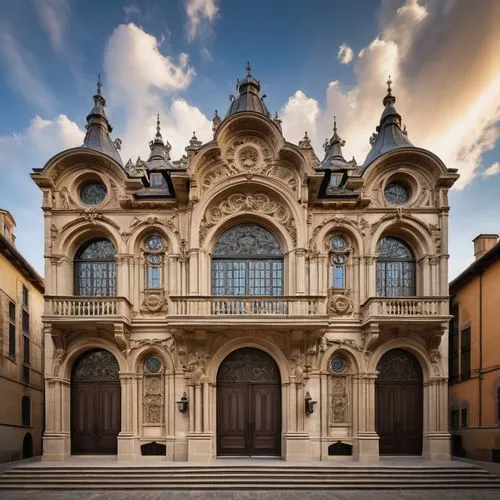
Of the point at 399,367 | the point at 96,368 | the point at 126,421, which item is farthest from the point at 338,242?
the point at 96,368

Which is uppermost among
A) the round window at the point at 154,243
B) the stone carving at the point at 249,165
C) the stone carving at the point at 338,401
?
the stone carving at the point at 249,165

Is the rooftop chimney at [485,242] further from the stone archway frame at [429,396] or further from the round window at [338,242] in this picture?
the round window at [338,242]

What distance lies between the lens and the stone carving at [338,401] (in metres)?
17.9

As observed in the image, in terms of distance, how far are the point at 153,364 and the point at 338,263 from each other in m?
9.52

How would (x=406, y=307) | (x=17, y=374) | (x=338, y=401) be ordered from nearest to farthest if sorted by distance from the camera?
(x=406, y=307) → (x=338, y=401) → (x=17, y=374)

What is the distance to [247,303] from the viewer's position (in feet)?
56.4

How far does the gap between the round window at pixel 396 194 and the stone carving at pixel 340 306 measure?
5158mm

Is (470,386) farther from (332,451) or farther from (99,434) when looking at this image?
(99,434)

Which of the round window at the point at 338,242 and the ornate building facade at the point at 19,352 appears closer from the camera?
the round window at the point at 338,242

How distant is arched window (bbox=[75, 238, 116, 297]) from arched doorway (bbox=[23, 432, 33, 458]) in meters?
9.31

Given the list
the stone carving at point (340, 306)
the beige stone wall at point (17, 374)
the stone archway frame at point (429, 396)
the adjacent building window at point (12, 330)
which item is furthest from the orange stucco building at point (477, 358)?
the adjacent building window at point (12, 330)

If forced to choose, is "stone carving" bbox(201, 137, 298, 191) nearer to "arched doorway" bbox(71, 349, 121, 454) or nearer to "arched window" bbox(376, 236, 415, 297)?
"arched window" bbox(376, 236, 415, 297)

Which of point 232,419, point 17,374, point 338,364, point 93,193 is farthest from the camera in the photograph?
point 17,374

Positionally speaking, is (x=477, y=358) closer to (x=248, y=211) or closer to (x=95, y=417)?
(x=248, y=211)
